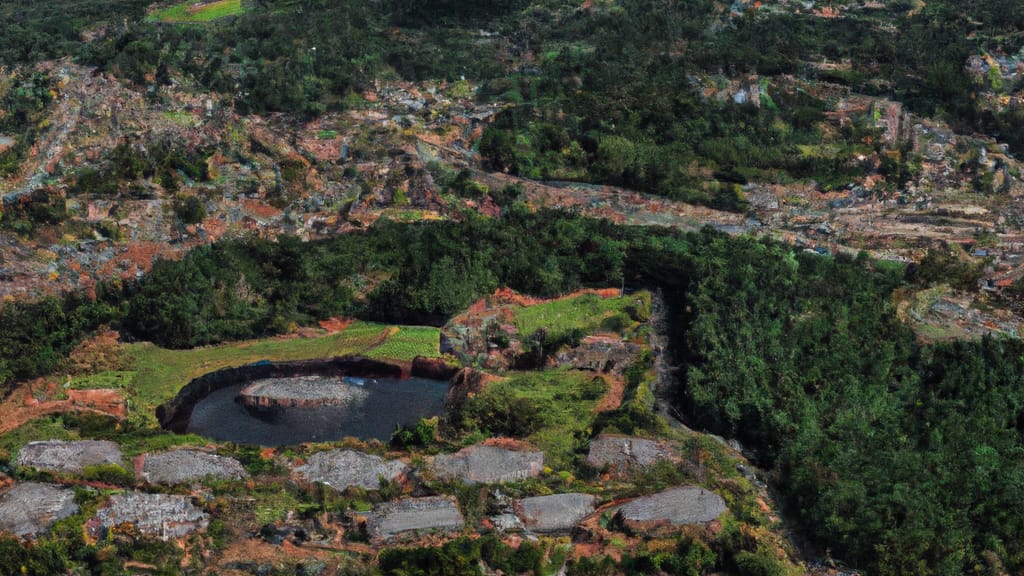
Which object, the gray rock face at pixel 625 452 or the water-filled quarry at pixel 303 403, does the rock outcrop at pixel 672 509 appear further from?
the water-filled quarry at pixel 303 403

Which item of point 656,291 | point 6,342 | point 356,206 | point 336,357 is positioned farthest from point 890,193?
point 6,342

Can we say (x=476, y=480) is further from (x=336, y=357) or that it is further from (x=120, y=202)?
(x=120, y=202)

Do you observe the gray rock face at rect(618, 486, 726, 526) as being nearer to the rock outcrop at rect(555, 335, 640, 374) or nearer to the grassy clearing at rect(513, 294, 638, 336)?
the rock outcrop at rect(555, 335, 640, 374)

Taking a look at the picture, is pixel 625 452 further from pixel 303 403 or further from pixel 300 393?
pixel 300 393

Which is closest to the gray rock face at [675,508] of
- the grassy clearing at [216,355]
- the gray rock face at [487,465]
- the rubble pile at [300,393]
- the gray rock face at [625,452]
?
the gray rock face at [625,452]

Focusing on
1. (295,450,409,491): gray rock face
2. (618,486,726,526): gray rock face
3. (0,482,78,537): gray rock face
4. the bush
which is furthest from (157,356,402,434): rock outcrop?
the bush

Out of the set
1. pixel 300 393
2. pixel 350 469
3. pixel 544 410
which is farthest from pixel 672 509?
pixel 300 393
